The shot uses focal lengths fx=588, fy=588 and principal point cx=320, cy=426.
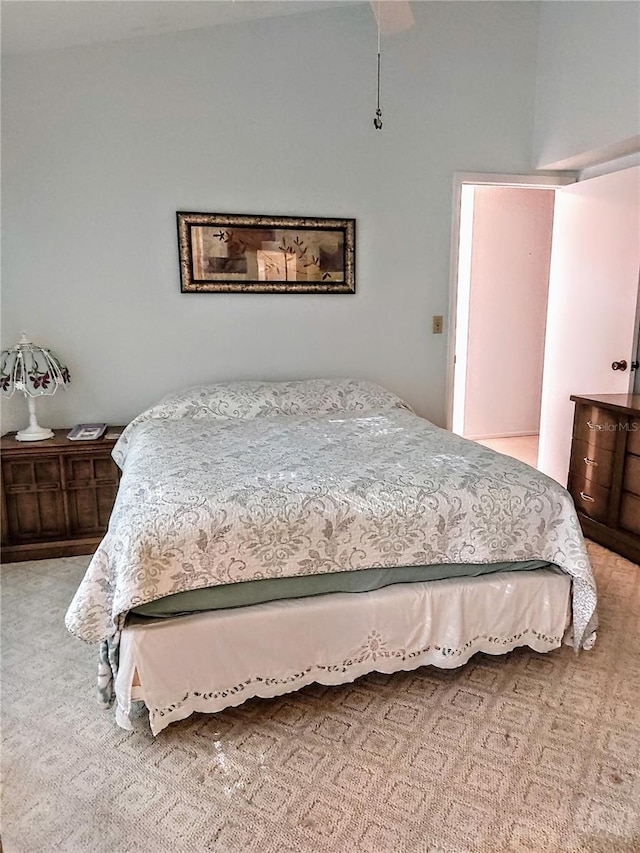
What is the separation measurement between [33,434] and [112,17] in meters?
2.06

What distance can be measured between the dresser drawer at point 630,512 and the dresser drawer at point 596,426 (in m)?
0.27

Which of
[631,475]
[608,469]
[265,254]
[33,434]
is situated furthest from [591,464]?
[33,434]

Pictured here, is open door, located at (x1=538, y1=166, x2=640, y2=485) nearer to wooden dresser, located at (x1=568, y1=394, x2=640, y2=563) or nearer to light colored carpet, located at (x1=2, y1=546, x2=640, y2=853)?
wooden dresser, located at (x1=568, y1=394, x2=640, y2=563)

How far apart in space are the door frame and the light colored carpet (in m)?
2.08

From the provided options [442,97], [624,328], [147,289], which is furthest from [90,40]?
[624,328]

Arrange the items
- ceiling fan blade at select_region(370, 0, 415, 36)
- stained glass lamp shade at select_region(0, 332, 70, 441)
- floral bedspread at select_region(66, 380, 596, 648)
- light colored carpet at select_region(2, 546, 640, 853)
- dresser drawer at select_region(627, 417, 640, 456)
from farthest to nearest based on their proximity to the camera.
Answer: stained glass lamp shade at select_region(0, 332, 70, 441) → dresser drawer at select_region(627, 417, 640, 456) → ceiling fan blade at select_region(370, 0, 415, 36) → floral bedspread at select_region(66, 380, 596, 648) → light colored carpet at select_region(2, 546, 640, 853)

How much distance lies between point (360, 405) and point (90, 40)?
2.34m

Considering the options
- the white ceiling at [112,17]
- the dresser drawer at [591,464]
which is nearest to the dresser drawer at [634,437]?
the dresser drawer at [591,464]

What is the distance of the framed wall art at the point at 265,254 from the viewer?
3.32 metres

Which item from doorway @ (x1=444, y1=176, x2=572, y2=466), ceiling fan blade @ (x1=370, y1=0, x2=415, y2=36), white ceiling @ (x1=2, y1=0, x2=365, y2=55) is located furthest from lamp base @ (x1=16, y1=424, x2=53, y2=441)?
doorway @ (x1=444, y1=176, x2=572, y2=466)

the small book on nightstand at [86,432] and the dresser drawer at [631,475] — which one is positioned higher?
the small book on nightstand at [86,432]

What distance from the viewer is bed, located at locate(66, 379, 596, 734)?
1.72m

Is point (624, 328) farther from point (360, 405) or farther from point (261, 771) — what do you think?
point (261, 771)

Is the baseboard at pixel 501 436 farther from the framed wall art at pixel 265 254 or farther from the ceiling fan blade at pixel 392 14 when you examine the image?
the ceiling fan blade at pixel 392 14
